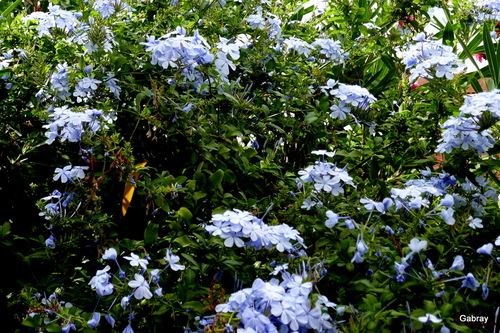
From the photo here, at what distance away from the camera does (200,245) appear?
1.56 meters

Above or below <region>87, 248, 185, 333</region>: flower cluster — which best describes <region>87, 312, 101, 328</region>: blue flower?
below

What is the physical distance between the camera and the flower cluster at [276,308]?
1.23 meters

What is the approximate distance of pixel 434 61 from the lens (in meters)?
1.87

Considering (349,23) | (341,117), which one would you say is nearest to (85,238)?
(341,117)

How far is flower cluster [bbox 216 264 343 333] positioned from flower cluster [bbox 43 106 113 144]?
2.21 feet

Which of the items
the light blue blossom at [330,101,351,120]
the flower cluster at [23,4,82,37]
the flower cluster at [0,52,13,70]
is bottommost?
the light blue blossom at [330,101,351,120]

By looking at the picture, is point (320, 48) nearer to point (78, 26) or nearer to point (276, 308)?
point (78, 26)

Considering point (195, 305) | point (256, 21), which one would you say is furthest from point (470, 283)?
point (256, 21)

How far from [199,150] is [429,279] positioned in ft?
2.66

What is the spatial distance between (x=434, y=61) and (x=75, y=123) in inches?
43.2

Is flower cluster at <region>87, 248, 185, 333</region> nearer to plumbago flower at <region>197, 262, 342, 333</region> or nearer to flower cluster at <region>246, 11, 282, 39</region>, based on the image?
plumbago flower at <region>197, 262, 342, 333</region>

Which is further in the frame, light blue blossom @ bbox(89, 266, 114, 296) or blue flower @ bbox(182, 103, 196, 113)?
blue flower @ bbox(182, 103, 196, 113)

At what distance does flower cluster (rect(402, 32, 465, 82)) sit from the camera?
1.86m

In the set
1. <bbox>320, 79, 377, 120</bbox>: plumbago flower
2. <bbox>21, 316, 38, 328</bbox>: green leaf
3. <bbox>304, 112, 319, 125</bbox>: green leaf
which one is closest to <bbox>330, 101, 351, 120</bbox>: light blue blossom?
<bbox>320, 79, 377, 120</bbox>: plumbago flower
